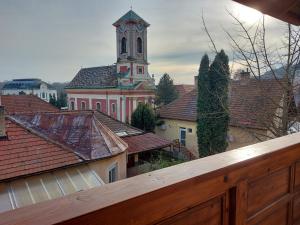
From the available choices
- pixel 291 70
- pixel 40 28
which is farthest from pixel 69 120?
pixel 291 70

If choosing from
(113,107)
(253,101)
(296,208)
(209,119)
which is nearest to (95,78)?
(113,107)

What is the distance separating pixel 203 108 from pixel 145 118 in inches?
158

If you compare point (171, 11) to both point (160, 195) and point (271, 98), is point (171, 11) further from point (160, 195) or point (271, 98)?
point (160, 195)

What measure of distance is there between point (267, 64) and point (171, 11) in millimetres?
2107

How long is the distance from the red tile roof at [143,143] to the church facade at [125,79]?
7431mm

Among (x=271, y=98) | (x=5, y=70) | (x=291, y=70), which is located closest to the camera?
(x=291, y=70)

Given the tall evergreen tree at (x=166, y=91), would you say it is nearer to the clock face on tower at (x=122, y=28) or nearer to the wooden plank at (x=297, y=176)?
the clock face on tower at (x=122, y=28)

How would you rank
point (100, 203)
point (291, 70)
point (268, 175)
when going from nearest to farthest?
point (100, 203) → point (268, 175) → point (291, 70)

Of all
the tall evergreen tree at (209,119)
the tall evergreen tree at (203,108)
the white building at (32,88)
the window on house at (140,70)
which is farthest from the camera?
the window on house at (140,70)

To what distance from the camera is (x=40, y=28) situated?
7.30m

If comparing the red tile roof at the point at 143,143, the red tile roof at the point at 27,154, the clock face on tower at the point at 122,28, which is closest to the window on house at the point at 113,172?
the red tile roof at the point at 27,154

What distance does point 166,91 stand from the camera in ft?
73.3

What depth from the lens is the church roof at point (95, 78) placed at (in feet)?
61.3

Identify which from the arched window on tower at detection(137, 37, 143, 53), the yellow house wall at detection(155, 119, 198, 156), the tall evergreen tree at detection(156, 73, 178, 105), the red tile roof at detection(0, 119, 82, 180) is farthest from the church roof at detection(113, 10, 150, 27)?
the red tile roof at detection(0, 119, 82, 180)
